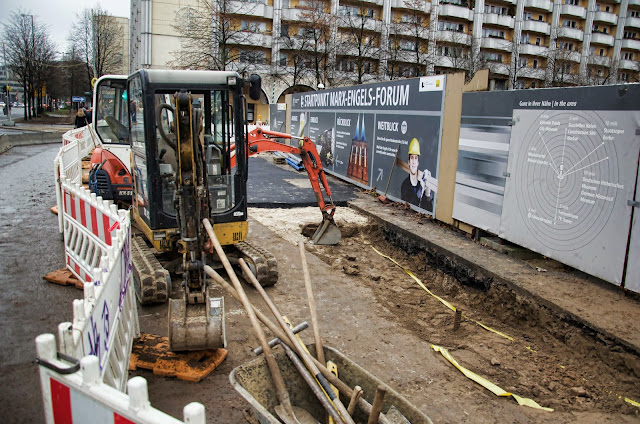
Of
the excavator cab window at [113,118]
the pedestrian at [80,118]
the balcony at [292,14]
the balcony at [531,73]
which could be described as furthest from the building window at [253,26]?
the excavator cab window at [113,118]

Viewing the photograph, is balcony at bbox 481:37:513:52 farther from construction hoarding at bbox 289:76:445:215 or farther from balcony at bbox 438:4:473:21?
construction hoarding at bbox 289:76:445:215

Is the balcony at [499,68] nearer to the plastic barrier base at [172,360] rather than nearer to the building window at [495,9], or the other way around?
the building window at [495,9]

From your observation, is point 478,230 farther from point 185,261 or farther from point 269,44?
point 269,44

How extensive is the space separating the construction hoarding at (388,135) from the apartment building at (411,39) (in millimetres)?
23157

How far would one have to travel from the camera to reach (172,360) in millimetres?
5023

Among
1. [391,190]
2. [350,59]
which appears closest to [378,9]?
[350,59]

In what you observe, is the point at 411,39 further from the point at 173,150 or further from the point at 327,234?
the point at 173,150

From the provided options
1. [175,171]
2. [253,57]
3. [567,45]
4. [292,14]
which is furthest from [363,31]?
[175,171]

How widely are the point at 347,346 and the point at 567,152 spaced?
4.45 m

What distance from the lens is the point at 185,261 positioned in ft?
17.2

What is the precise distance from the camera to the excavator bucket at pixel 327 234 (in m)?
10.5

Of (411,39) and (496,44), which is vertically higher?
(496,44)

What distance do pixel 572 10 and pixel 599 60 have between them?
7.00 metres

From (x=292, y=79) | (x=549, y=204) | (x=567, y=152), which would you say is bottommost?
(x=549, y=204)
